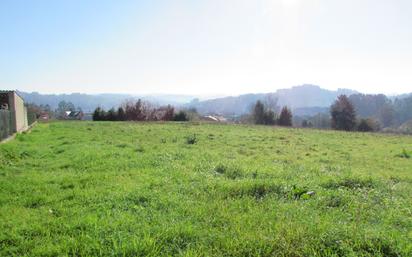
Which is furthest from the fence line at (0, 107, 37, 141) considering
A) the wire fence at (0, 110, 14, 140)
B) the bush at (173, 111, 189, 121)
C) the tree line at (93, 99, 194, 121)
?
the bush at (173, 111, 189, 121)

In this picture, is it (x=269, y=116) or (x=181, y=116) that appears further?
(x=269, y=116)

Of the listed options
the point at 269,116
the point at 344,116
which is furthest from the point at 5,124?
the point at 344,116

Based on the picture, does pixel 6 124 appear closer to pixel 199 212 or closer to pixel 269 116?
pixel 199 212

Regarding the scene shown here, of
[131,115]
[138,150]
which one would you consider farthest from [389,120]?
[138,150]

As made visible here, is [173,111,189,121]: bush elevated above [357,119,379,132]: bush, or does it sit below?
above

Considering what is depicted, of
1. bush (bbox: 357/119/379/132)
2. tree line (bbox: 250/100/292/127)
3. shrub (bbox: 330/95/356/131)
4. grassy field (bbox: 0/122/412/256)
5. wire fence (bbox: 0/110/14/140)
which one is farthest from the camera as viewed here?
tree line (bbox: 250/100/292/127)

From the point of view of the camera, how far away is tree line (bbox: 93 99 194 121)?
46.3 metres

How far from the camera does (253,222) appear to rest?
4.61 metres

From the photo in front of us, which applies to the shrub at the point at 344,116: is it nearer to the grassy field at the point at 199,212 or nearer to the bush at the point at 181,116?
the bush at the point at 181,116

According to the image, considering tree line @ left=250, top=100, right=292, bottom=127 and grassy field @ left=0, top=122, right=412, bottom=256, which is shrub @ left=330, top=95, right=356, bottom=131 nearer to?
tree line @ left=250, top=100, right=292, bottom=127

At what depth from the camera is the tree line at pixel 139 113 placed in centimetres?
4631

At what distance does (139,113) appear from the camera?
166ft

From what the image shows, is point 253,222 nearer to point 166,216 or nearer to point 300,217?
point 300,217

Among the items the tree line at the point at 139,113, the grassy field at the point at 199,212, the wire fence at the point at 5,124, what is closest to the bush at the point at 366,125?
the tree line at the point at 139,113
